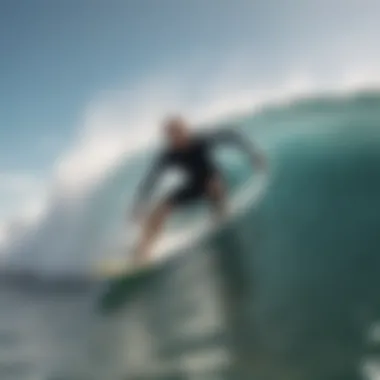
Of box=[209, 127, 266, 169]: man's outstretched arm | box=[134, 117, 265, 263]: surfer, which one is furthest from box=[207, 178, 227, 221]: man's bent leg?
box=[209, 127, 266, 169]: man's outstretched arm

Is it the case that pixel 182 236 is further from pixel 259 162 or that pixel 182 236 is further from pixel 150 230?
pixel 259 162

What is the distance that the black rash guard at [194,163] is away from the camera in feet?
6.45

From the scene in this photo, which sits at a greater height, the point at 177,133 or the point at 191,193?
the point at 177,133

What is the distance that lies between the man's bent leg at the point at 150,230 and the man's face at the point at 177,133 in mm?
160

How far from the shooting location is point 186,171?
1981mm

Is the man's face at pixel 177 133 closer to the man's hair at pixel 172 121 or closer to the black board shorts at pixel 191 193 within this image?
the man's hair at pixel 172 121

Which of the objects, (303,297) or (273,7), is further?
(273,7)

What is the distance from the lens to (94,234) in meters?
1.97

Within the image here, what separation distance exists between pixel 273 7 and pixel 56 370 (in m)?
1.08

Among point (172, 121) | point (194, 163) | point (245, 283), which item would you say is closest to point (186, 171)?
point (194, 163)

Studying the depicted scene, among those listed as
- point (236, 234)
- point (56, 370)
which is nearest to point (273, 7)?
point (236, 234)

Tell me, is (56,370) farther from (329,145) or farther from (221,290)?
(329,145)

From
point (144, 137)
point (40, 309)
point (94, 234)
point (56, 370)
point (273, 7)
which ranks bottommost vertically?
point (56, 370)

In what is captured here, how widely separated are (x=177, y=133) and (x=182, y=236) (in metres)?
0.27
